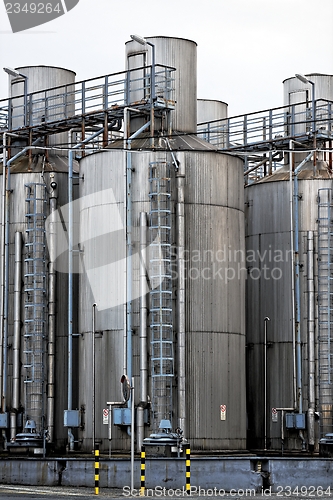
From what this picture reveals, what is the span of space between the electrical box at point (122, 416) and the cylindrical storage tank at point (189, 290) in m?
0.33

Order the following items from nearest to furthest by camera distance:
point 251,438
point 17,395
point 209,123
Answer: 1. point 17,395
2. point 251,438
3. point 209,123

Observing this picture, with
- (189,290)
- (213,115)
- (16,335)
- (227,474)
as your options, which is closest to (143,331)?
(189,290)

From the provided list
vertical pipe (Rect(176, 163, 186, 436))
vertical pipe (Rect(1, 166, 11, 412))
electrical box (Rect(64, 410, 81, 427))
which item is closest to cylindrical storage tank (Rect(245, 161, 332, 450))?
vertical pipe (Rect(176, 163, 186, 436))

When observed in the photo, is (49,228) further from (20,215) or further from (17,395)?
(17,395)

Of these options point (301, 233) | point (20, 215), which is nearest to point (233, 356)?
point (301, 233)

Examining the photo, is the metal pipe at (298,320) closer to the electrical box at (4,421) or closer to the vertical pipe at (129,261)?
the vertical pipe at (129,261)

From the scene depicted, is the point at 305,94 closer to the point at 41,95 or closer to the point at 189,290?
the point at 41,95

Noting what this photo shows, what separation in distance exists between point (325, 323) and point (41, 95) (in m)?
14.6

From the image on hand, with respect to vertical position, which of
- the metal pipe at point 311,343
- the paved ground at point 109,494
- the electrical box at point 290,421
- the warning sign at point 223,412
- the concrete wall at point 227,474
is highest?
the metal pipe at point 311,343

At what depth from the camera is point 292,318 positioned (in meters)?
43.2

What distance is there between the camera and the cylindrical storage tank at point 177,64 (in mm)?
42062

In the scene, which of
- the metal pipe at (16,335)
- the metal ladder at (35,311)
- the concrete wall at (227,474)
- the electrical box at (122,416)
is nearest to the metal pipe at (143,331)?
the electrical box at (122,416)

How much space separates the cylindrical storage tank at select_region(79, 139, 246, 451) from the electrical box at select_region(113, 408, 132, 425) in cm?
33

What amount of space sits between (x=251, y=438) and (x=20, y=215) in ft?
40.8
